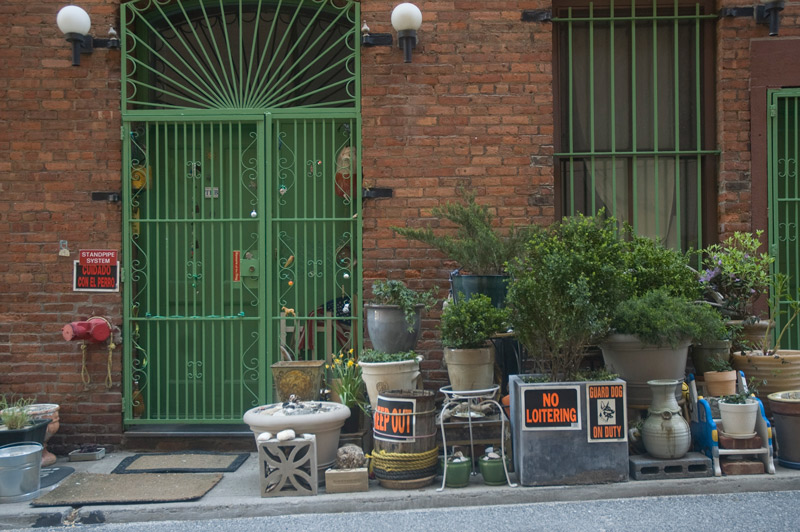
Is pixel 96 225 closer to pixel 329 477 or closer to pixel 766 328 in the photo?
pixel 329 477

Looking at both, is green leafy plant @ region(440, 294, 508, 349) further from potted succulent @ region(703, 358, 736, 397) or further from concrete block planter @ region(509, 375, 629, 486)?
potted succulent @ region(703, 358, 736, 397)

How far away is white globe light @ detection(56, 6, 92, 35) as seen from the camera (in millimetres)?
6406

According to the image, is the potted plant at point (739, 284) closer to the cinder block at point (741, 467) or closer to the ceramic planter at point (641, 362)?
the ceramic planter at point (641, 362)

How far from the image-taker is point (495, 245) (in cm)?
584

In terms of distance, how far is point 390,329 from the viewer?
5.89 metres

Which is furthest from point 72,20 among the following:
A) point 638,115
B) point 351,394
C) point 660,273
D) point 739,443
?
point 739,443

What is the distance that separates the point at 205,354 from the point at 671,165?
4.76m

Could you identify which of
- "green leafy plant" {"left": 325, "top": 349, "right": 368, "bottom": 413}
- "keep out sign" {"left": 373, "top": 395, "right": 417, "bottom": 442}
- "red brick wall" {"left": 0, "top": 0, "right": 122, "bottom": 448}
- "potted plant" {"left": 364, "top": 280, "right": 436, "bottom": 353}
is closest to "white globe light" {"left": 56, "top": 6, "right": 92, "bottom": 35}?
"red brick wall" {"left": 0, "top": 0, "right": 122, "bottom": 448}

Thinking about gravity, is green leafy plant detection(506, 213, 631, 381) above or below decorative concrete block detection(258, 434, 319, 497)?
above

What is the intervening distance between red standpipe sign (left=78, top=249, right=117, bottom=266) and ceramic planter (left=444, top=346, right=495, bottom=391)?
3.25 m

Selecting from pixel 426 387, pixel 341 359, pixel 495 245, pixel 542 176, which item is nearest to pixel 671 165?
pixel 542 176

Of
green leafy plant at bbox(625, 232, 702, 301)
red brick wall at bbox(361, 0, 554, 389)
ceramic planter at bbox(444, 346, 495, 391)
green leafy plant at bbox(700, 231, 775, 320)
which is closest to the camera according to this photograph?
ceramic planter at bbox(444, 346, 495, 391)

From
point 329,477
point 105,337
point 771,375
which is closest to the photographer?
point 329,477

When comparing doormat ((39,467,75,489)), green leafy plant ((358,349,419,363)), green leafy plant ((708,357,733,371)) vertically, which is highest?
green leafy plant ((358,349,419,363))
